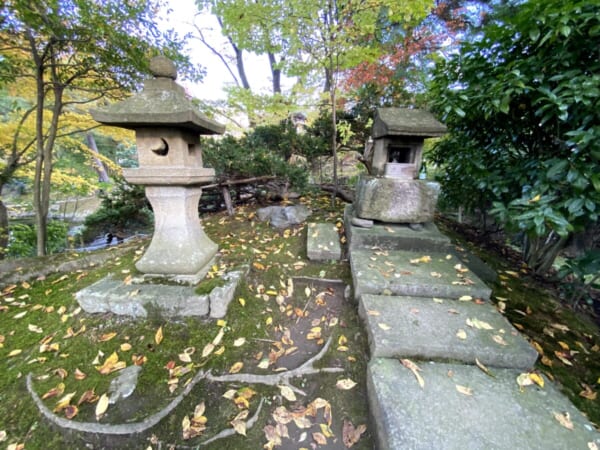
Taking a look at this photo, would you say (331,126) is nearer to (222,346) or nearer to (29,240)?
(222,346)

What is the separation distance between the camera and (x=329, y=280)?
2867 mm

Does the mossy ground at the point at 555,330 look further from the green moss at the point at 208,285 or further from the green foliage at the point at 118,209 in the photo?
the green foliage at the point at 118,209

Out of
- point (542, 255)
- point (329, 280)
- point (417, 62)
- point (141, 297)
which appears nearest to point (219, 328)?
point (141, 297)

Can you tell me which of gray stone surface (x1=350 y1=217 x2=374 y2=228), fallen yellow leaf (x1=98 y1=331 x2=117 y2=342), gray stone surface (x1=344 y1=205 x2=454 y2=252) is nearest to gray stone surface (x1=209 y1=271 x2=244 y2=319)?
fallen yellow leaf (x1=98 y1=331 x2=117 y2=342)

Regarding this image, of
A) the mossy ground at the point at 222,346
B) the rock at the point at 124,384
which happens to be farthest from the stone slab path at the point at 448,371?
the rock at the point at 124,384

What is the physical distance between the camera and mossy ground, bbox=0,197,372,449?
1.51m

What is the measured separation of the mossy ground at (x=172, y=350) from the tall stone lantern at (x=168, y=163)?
0.37 m

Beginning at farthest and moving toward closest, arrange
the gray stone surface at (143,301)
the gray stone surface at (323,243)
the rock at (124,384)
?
1. the gray stone surface at (323,243)
2. the gray stone surface at (143,301)
3. the rock at (124,384)

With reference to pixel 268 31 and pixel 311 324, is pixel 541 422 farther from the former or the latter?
pixel 268 31

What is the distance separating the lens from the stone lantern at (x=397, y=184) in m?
3.15

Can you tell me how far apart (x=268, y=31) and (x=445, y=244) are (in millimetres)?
4833

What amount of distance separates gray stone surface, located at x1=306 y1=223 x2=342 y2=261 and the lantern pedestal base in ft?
4.84

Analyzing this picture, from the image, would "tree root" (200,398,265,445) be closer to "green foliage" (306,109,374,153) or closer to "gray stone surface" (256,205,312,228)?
"gray stone surface" (256,205,312,228)

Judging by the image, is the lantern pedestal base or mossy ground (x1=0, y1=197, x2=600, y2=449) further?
the lantern pedestal base
